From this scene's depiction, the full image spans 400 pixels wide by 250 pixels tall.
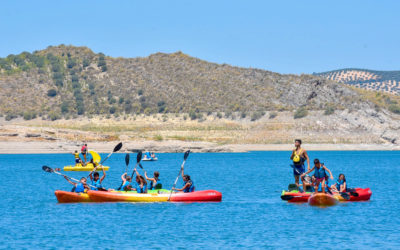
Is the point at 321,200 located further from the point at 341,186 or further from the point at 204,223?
the point at 204,223

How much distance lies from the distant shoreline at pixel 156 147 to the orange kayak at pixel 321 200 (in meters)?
67.1

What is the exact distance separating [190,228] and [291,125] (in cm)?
9407

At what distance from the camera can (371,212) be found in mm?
32094

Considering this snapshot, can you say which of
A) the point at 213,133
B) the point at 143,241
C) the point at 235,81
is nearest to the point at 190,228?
the point at 143,241

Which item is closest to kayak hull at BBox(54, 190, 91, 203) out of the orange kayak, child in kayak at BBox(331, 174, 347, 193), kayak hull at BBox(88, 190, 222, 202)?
kayak hull at BBox(88, 190, 222, 202)

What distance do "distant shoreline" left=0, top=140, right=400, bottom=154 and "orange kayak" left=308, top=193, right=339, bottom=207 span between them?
220 ft

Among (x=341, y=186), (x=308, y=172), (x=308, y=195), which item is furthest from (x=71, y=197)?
(x=341, y=186)

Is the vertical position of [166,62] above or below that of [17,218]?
above

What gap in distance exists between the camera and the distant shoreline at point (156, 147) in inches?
3930

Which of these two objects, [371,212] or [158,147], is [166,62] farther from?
[371,212]

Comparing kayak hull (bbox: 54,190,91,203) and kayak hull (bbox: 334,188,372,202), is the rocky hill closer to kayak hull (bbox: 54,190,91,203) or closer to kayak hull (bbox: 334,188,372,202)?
kayak hull (bbox: 54,190,91,203)

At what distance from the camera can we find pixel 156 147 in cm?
10388

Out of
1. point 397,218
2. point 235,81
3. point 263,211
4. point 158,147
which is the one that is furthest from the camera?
point 235,81

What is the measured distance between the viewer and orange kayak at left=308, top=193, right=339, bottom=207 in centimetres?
3253
